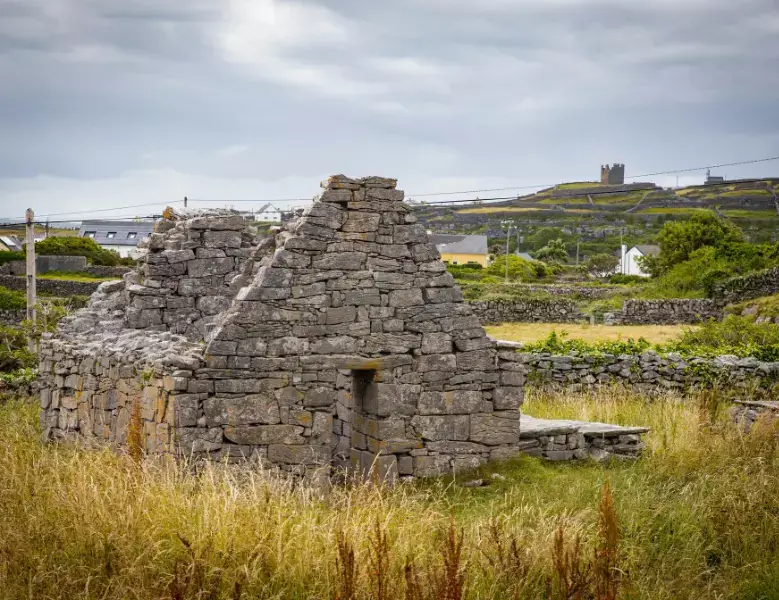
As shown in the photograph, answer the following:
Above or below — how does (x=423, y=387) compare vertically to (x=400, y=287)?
below

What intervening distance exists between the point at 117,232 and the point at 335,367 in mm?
82744

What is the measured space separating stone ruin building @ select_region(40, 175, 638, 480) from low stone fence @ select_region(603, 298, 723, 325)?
28.6m

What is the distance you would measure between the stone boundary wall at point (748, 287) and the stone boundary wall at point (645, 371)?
20095 millimetres

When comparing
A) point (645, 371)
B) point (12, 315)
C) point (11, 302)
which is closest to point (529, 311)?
point (645, 371)

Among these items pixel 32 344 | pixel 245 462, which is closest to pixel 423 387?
pixel 245 462

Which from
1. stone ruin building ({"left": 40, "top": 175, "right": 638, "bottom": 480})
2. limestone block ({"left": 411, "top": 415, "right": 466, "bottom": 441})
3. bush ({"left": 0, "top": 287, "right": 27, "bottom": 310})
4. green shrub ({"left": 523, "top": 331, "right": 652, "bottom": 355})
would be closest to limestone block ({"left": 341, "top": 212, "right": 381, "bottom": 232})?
stone ruin building ({"left": 40, "top": 175, "right": 638, "bottom": 480})

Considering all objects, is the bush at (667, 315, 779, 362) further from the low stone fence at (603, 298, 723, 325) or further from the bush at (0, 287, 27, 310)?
the bush at (0, 287, 27, 310)

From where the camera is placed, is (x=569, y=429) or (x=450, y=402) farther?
(x=569, y=429)

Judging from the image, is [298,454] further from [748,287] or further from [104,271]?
[104,271]

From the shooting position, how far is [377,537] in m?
5.84

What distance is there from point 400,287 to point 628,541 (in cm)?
371

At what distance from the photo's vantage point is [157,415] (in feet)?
31.3

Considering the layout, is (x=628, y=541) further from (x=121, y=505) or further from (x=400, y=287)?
(x=121, y=505)

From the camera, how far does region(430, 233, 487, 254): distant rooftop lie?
8956 centimetres
